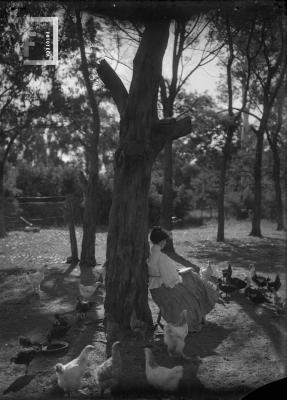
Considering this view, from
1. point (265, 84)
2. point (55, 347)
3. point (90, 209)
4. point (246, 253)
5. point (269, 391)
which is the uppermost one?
point (265, 84)

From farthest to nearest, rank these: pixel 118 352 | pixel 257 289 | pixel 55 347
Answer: pixel 257 289 < pixel 55 347 < pixel 118 352

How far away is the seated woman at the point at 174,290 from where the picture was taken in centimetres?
580

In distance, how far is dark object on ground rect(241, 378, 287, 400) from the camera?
2.20 m

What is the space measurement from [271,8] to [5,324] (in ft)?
19.9

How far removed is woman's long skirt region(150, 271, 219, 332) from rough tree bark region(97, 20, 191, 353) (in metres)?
0.23

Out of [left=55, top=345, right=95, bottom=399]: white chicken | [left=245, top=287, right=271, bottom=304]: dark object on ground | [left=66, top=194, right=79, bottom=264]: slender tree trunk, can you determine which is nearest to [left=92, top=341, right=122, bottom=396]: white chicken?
[left=55, top=345, right=95, bottom=399]: white chicken

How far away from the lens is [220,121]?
1819 cm

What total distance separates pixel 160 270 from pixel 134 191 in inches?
37.3

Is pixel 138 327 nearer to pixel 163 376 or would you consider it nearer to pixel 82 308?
pixel 82 308

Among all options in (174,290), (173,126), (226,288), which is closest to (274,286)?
(226,288)

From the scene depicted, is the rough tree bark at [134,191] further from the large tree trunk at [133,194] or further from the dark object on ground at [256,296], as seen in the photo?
the dark object on ground at [256,296]

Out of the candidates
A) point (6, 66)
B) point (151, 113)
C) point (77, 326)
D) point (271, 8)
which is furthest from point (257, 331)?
point (6, 66)

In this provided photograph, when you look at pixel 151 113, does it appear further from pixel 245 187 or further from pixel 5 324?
pixel 245 187

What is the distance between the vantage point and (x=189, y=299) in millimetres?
6133
